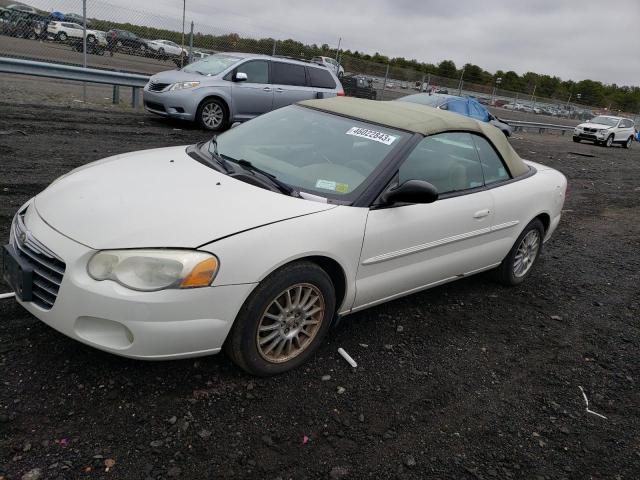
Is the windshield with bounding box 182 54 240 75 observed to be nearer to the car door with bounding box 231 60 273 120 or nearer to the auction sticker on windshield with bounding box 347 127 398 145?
the car door with bounding box 231 60 273 120

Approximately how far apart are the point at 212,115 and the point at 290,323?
9084 mm

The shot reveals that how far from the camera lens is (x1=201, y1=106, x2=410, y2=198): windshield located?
11.0 ft

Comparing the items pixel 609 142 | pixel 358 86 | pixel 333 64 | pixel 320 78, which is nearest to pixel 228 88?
pixel 320 78

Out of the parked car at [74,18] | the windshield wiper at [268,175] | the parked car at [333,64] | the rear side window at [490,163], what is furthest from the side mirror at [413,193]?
the parked car at [333,64]

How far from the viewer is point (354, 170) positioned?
3.41 meters

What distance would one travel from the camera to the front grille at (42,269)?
8.36 ft

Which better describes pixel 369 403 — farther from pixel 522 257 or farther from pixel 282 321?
pixel 522 257

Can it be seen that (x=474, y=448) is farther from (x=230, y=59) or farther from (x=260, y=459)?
(x=230, y=59)

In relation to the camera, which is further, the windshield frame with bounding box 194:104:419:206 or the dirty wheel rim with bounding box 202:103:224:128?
the dirty wheel rim with bounding box 202:103:224:128

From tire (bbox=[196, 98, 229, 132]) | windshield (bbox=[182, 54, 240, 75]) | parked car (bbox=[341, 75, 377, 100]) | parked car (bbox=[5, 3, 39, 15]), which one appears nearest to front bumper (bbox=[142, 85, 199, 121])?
tire (bbox=[196, 98, 229, 132])

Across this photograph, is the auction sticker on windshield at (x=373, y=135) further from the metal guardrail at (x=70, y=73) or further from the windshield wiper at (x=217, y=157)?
the metal guardrail at (x=70, y=73)

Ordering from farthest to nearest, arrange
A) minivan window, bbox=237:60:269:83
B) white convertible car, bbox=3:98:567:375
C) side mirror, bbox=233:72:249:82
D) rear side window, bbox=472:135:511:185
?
1. minivan window, bbox=237:60:269:83
2. side mirror, bbox=233:72:249:82
3. rear side window, bbox=472:135:511:185
4. white convertible car, bbox=3:98:567:375

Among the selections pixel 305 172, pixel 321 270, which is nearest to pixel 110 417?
pixel 321 270

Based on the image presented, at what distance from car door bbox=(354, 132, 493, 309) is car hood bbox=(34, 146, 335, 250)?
50cm
